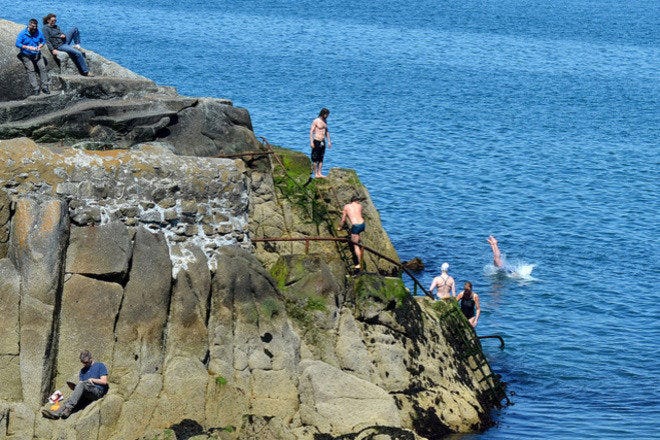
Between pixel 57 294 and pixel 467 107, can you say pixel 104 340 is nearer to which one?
pixel 57 294

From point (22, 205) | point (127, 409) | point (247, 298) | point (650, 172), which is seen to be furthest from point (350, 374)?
point (650, 172)

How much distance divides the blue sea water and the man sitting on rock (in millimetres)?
8660

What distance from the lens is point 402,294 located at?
1041 inches

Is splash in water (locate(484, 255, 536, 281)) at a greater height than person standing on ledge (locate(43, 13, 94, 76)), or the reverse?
person standing on ledge (locate(43, 13, 94, 76))

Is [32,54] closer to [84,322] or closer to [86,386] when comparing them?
[84,322]

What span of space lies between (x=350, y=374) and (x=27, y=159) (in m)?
8.08

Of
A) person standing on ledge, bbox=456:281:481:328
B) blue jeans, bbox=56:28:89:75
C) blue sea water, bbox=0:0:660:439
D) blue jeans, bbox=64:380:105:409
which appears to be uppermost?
blue jeans, bbox=56:28:89:75

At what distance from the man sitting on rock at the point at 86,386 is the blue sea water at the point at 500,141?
8.66m

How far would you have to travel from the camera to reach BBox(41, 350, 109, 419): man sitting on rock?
20781 mm

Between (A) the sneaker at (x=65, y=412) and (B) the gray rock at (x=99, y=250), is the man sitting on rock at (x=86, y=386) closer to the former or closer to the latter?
(A) the sneaker at (x=65, y=412)

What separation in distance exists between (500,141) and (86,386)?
4707 cm

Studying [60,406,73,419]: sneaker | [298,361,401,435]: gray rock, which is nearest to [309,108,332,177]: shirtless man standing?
[298,361,401,435]: gray rock

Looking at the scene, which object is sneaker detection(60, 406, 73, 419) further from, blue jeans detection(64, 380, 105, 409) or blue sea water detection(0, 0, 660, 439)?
blue sea water detection(0, 0, 660, 439)

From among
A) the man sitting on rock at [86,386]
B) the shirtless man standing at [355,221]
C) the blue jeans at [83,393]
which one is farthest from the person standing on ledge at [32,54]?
the blue jeans at [83,393]
